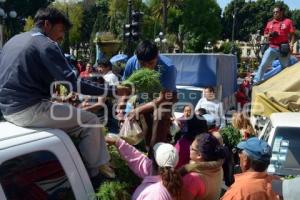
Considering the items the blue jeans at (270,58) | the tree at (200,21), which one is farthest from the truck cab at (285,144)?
the tree at (200,21)

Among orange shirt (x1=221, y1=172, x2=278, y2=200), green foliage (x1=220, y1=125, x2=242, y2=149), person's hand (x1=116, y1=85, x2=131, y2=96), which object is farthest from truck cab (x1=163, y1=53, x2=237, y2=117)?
person's hand (x1=116, y1=85, x2=131, y2=96)

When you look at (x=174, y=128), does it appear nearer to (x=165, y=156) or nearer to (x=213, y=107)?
(x=165, y=156)

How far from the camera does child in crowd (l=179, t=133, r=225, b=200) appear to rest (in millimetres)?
3746

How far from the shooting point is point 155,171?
3.63m

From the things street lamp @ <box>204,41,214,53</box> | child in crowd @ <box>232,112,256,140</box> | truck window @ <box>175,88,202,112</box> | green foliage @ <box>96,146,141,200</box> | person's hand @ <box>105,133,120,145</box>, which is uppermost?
person's hand @ <box>105,133,120,145</box>

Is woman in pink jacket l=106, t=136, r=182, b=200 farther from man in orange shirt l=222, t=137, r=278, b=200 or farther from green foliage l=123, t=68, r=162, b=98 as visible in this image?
man in orange shirt l=222, t=137, r=278, b=200

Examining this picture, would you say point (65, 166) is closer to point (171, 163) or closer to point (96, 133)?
point (96, 133)

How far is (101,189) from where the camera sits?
3.20 metres

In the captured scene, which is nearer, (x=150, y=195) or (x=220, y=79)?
(x=150, y=195)

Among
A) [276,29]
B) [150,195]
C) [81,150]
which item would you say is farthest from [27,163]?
[276,29]

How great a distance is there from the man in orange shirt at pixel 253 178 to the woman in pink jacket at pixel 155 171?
58 centimetres

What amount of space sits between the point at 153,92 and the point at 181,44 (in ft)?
210

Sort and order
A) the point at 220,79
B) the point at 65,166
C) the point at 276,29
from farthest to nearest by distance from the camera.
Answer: the point at 220,79, the point at 276,29, the point at 65,166

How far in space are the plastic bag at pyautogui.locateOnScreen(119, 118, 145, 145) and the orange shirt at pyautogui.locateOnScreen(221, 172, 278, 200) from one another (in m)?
0.76
